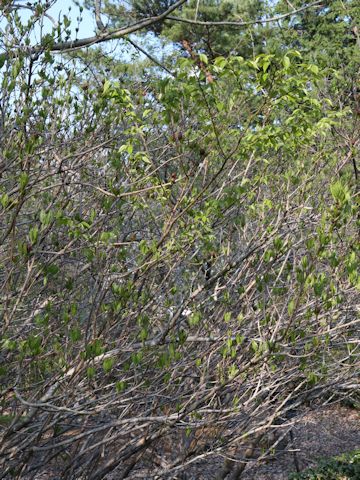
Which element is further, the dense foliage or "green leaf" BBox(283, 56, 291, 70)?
the dense foliage

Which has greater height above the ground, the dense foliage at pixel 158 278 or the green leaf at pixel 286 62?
the green leaf at pixel 286 62

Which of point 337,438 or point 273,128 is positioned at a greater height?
point 273,128

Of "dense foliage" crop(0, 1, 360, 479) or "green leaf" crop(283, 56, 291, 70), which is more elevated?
"green leaf" crop(283, 56, 291, 70)

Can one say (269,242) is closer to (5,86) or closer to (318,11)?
(5,86)

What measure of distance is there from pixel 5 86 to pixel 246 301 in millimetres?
2199

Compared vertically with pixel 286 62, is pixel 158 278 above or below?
below

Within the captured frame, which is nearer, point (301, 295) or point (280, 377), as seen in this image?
point (301, 295)

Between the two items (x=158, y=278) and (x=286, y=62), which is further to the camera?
(x=158, y=278)

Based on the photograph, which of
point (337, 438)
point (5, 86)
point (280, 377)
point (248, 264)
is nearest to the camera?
point (5, 86)

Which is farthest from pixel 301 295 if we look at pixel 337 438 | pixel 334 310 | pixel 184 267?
pixel 337 438

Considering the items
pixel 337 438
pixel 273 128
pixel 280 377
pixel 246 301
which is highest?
pixel 273 128

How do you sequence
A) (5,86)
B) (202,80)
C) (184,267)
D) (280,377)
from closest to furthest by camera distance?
(202,80), (5,86), (280,377), (184,267)

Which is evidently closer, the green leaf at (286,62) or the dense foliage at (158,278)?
the green leaf at (286,62)

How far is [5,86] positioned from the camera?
13.6 feet
